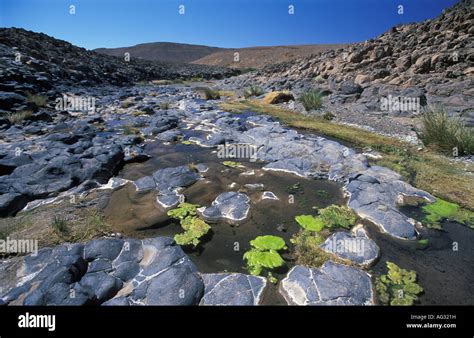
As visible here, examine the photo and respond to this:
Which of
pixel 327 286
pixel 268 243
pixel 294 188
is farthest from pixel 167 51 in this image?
pixel 327 286

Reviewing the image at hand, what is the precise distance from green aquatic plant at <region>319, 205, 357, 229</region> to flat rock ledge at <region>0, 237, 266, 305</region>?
173 centimetres

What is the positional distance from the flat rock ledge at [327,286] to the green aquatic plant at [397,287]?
13 centimetres

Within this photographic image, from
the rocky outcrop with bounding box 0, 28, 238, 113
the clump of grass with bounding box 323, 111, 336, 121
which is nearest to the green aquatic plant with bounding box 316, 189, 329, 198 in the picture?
the clump of grass with bounding box 323, 111, 336, 121

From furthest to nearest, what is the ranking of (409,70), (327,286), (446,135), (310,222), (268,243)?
1. (409,70)
2. (446,135)
3. (310,222)
4. (268,243)
5. (327,286)

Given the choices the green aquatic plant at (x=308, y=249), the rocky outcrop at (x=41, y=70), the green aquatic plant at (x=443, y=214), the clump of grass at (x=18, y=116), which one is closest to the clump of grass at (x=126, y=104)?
the rocky outcrop at (x=41, y=70)

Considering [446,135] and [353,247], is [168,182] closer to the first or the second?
[353,247]

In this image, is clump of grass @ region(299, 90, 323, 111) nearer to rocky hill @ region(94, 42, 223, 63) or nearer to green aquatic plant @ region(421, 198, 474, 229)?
green aquatic plant @ region(421, 198, 474, 229)

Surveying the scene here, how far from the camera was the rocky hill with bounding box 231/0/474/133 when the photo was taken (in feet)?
36.0

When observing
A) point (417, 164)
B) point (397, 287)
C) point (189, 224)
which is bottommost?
point (397, 287)

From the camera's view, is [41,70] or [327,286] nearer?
[327,286]

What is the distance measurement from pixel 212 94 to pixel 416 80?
11.8m

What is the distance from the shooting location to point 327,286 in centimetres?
325

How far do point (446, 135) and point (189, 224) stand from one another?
681 cm
